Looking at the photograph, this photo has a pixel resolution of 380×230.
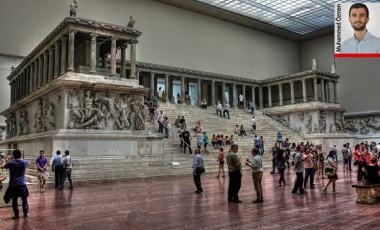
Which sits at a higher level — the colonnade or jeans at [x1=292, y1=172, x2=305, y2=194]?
the colonnade

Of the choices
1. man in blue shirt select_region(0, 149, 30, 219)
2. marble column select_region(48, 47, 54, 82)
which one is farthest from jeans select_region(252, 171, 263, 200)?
marble column select_region(48, 47, 54, 82)

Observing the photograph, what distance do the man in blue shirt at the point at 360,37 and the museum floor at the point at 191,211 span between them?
356cm

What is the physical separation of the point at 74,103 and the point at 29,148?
191 inches

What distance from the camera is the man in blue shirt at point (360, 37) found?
7.77 meters

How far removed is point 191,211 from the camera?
825cm

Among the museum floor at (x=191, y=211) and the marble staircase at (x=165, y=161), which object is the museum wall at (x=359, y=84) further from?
the museum floor at (x=191, y=211)

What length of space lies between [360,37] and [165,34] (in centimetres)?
3281

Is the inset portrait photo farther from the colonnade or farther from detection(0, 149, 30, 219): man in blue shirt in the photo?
the colonnade

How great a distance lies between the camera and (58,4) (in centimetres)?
3250

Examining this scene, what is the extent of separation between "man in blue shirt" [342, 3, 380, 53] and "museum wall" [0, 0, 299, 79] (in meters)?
28.8

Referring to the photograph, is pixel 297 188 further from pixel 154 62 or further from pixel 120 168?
pixel 154 62

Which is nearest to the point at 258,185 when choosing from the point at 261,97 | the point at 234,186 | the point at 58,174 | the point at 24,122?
the point at 234,186

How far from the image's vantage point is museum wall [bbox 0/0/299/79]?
3045 cm

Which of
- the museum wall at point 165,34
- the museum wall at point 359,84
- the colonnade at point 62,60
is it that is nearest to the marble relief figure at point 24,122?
the colonnade at point 62,60
